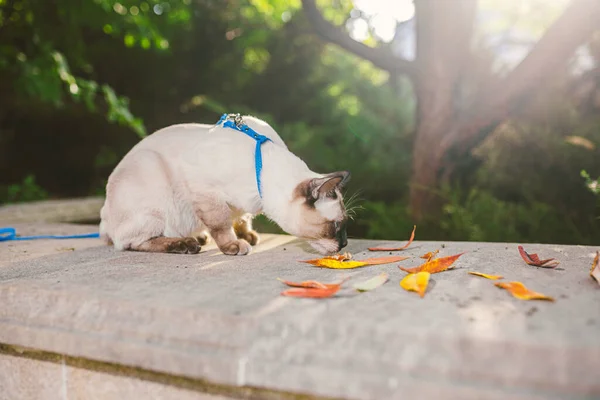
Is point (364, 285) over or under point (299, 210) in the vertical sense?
under

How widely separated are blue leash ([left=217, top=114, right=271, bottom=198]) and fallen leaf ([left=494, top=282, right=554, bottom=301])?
1351 millimetres

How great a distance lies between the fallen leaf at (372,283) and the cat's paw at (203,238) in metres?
1.54

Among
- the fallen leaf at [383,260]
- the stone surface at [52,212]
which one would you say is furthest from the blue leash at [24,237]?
the fallen leaf at [383,260]

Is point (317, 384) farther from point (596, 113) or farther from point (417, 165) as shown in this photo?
point (596, 113)

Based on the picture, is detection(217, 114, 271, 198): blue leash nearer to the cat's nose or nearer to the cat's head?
the cat's head

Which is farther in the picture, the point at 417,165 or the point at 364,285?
the point at 417,165

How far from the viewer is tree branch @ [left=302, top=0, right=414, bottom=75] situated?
17.8 ft

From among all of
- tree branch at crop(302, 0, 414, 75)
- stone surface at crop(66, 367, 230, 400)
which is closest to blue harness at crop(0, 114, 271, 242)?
stone surface at crop(66, 367, 230, 400)

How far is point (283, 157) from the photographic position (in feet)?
9.14

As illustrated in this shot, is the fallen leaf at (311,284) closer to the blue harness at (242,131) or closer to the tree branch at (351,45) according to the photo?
the blue harness at (242,131)

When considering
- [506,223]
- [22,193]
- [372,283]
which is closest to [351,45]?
[506,223]

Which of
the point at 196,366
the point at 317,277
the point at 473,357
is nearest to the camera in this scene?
the point at 473,357

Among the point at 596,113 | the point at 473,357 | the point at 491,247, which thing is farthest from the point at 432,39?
the point at 473,357

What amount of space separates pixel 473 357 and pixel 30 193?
666 centimetres
